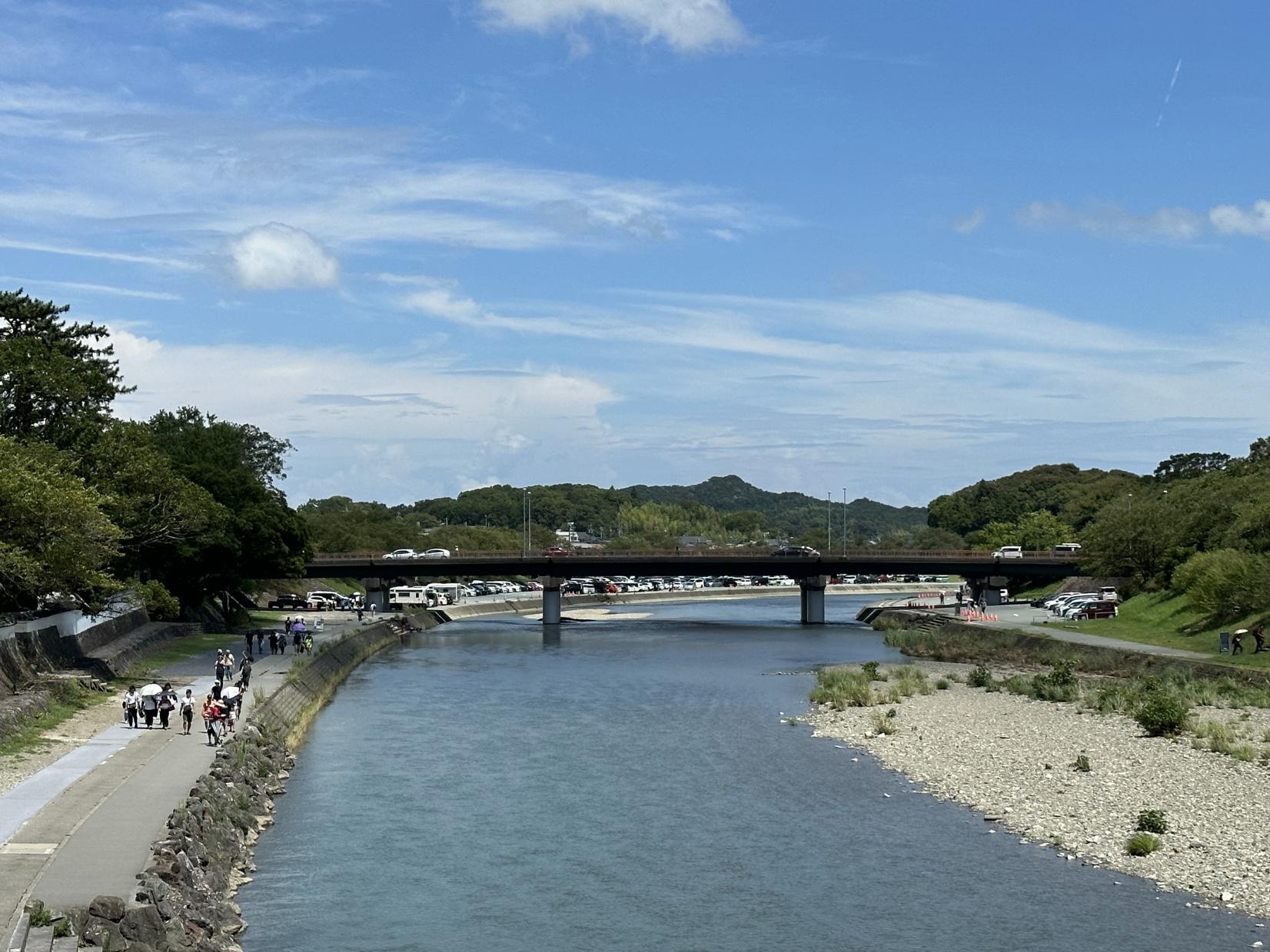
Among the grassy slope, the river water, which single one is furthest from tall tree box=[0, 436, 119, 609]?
the grassy slope

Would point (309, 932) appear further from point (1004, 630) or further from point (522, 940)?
point (1004, 630)

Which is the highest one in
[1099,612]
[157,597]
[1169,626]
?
[157,597]

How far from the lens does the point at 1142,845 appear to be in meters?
37.0

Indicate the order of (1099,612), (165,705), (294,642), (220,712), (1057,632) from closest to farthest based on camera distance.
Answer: (220,712), (165,705), (294,642), (1057,632), (1099,612)

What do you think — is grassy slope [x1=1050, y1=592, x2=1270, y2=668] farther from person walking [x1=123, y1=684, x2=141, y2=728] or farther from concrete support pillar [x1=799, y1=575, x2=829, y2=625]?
person walking [x1=123, y1=684, x2=141, y2=728]

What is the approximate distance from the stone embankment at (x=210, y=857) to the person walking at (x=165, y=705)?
2623mm

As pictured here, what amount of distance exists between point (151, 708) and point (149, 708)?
86 millimetres

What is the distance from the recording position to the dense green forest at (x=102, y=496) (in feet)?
183

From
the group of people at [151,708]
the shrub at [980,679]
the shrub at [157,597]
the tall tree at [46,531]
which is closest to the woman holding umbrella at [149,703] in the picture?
the group of people at [151,708]

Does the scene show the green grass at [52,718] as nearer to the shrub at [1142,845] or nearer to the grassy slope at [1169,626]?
the shrub at [1142,845]

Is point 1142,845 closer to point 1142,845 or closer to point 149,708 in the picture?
point 1142,845

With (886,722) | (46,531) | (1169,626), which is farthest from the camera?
(1169,626)

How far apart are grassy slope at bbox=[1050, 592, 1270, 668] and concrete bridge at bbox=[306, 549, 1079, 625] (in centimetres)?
2962

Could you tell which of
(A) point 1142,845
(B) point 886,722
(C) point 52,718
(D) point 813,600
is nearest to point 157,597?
(C) point 52,718
